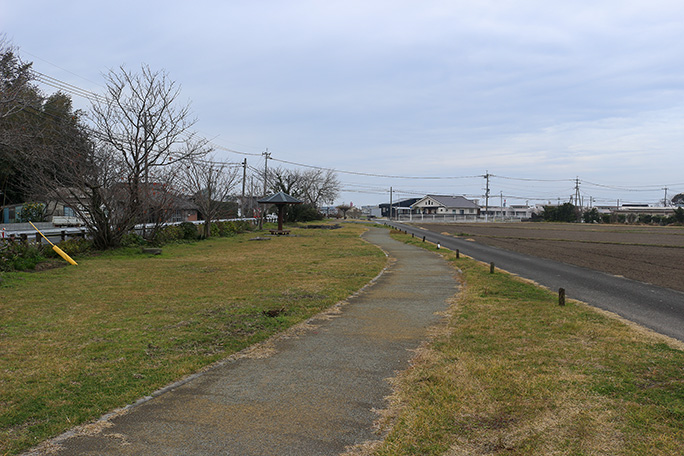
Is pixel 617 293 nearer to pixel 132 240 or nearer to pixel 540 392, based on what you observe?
pixel 540 392

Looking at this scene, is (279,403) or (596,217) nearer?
(279,403)

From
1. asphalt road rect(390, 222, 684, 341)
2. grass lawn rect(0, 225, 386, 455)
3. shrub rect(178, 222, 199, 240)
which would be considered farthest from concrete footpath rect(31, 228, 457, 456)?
shrub rect(178, 222, 199, 240)

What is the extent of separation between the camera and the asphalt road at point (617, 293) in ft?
25.4

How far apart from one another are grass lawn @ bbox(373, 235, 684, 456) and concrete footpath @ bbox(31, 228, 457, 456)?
36 cm

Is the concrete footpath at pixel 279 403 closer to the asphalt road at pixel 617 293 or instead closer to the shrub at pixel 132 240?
the asphalt road at pixel 617 293

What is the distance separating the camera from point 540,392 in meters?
4.20

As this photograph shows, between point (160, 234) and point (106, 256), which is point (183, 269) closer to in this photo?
point (106, 256)

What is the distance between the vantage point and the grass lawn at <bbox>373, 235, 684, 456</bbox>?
3289 millimetres

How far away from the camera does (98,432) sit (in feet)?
11.2

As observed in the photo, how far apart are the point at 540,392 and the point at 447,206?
315ft

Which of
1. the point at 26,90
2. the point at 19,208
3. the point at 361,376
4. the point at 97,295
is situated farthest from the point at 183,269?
the point at 19,208

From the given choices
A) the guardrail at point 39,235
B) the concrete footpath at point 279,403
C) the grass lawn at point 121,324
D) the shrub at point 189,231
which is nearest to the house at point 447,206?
the shrub at point 189,231

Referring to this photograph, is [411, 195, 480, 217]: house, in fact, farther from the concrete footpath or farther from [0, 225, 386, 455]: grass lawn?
the concrete footpath

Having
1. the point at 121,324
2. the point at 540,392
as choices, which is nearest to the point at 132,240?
the point at 121,324
